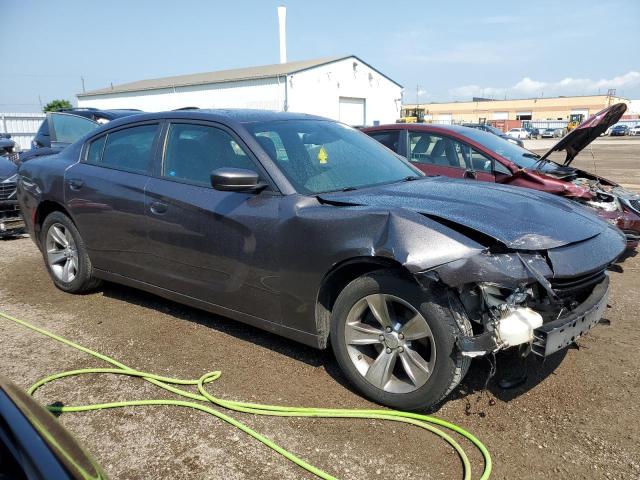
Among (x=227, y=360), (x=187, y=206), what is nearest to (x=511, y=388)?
(x=227, y=360)

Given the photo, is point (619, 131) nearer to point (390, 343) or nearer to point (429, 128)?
point (429, 128)

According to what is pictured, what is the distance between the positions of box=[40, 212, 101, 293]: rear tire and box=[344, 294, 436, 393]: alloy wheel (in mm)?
2868

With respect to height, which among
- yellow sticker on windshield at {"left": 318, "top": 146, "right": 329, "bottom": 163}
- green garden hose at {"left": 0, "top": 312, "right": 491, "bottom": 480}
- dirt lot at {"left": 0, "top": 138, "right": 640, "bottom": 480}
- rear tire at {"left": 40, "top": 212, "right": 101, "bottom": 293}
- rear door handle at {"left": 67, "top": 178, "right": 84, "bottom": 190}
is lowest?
dirt lot at {"left": 0, "top": 138, "right": 640, "bottom": 480}

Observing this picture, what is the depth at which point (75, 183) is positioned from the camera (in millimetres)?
4586

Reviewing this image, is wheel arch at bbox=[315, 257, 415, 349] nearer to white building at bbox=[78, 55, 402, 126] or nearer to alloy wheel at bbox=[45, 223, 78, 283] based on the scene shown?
alloy wheel at bbox=[45, 223, 78, 283]

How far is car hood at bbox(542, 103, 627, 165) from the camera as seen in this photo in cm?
584

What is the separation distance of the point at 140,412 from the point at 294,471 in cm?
106

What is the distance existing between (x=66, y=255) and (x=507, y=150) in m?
5.32

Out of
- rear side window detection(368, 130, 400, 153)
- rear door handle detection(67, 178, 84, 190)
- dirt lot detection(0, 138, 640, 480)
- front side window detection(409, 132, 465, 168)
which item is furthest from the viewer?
rear side window detection(368, 130, 400, 153)

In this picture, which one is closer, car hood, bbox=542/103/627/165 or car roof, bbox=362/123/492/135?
car hood, bbox=542/103/627/165

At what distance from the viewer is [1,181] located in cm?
721

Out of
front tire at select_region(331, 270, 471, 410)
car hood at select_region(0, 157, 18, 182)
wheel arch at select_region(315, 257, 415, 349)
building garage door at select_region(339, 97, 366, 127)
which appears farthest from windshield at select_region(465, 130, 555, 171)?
building garage door at select_region(339, 97, 366, 127)

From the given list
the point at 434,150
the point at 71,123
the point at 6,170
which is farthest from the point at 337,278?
the point at 71,123

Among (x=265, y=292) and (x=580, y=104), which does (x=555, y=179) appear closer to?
(x=265, y=292)
